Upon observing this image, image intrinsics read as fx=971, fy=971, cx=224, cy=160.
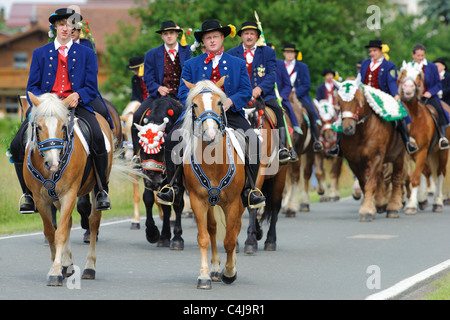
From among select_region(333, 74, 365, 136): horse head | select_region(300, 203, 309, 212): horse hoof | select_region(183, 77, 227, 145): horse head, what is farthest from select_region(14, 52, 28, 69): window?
select_region(183, 77, 227, 145): horse head

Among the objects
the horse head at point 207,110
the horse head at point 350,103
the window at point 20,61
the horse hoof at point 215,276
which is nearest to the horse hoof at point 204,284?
the horse hoof at point 215,276

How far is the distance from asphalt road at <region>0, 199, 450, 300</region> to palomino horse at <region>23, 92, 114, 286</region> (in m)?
0.36

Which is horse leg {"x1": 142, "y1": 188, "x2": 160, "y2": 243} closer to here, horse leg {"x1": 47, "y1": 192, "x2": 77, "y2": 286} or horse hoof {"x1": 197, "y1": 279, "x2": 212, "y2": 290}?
horse leg {"x1": 47, "y1": 192, "x2": 77, "y2": 286}

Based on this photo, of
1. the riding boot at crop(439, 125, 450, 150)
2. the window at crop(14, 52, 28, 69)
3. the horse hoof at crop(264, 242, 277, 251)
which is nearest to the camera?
the horse hoof at crop(264, 242, 277, 251)

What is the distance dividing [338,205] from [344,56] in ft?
58.2

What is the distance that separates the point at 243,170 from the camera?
1055cm

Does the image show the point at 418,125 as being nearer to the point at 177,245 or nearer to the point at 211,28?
the point at 177,245

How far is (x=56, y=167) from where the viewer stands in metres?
9.74

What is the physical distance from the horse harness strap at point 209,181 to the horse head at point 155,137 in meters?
3.66

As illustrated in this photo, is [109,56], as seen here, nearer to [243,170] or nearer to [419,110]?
[419,110]

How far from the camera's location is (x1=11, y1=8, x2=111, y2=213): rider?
11164mm

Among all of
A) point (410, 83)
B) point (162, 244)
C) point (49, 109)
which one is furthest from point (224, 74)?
point (410, 83)
